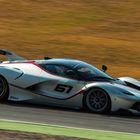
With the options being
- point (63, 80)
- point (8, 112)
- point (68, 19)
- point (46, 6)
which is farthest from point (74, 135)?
point (46, 6)

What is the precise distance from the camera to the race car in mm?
11852

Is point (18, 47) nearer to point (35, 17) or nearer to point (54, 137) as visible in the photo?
point (35, 17)

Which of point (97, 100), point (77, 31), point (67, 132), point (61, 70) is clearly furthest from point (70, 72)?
point (77, 31)

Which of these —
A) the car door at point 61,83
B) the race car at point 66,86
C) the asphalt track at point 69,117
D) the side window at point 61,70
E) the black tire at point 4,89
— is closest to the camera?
the asphalt track at point 69,117

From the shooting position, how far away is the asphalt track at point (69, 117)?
10.3 meters

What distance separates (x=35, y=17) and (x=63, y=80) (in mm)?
20479

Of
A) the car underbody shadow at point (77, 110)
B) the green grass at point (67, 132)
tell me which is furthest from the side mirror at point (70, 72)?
the green grass at point (67, 132)

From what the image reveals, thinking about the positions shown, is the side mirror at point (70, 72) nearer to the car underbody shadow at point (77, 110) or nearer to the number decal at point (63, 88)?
the number decal at point (63, 88)

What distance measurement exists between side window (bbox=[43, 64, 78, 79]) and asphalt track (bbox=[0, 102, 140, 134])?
2.59ft

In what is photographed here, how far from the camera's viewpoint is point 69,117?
1113 centimetres

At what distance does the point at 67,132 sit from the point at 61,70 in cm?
358

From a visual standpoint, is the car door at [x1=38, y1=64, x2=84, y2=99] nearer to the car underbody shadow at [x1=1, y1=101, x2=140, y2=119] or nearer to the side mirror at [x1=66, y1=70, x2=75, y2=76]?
the side mirror at [x1=66, y1=70, x2=75, y2=76]

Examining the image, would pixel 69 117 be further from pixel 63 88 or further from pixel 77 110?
pixel 63 88

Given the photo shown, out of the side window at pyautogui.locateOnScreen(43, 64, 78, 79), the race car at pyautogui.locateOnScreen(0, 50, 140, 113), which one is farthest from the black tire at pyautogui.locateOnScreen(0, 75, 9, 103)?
the side window at pyautogui.locateOnScreen(43, 64, 78, 79)
